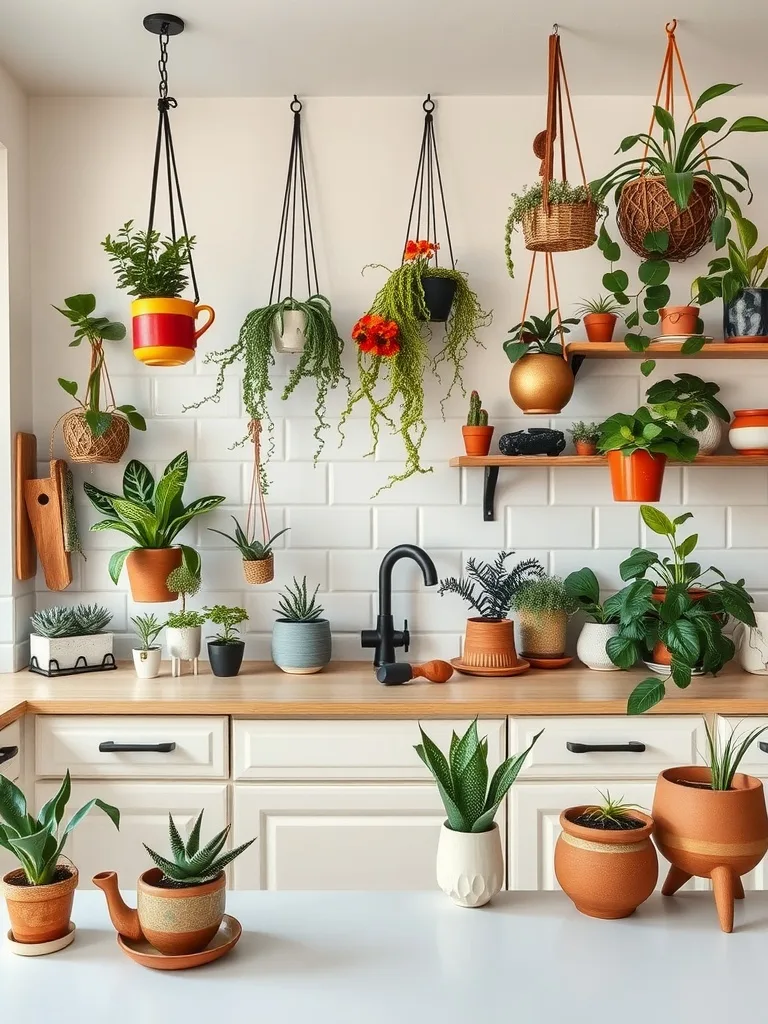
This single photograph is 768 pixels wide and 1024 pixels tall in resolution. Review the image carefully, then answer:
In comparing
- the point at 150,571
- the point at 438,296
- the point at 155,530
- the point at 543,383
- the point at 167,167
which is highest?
the point at 167,167

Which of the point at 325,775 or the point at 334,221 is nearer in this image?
the point at 325,775

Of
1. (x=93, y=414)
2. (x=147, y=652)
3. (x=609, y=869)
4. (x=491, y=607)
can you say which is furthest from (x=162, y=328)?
(x=609, y=869)

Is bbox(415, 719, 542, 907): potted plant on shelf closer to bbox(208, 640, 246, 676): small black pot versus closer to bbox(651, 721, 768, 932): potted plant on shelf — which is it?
bbox(651, 721, 768, 932): potted plant on shelf

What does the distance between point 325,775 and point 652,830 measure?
1328 millimetres

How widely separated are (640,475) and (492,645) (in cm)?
62

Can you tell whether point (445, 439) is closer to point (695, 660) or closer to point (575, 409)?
point (575, 409)

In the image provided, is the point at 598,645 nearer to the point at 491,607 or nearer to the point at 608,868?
the point at 491,607

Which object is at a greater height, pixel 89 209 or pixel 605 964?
pixel 89 209

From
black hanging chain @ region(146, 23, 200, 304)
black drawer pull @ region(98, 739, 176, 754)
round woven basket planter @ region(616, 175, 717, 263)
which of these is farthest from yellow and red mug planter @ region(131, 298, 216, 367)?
round woven basket planter @ region(616, 175, 717, 263)

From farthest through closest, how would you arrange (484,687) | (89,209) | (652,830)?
(89,209)
(484,687)
(652,830)

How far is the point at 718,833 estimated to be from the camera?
1211 millimetres

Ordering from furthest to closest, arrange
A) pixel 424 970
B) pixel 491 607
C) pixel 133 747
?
pixel 491 607, pixel 133 747, pixel 424 970

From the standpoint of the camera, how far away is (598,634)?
2.80m

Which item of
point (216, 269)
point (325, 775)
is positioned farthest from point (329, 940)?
point (216, 269)
